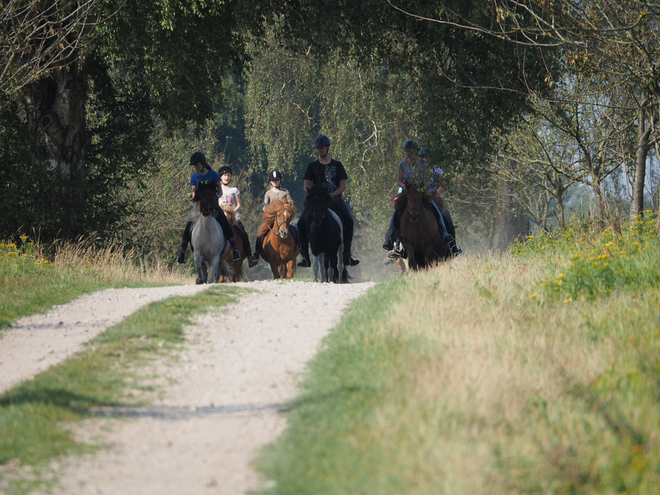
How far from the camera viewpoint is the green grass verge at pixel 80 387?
17.3 ft

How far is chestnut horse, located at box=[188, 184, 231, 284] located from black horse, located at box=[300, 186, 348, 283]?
1.84m

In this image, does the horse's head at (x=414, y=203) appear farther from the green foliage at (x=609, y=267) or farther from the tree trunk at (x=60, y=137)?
the tree trunk at (x=60, y=137)

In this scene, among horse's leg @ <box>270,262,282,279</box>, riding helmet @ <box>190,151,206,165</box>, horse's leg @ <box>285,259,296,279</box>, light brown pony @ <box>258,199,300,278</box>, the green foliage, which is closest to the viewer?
the green foliage

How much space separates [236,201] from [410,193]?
15.8 feet

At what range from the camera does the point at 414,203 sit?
14727 millimetres

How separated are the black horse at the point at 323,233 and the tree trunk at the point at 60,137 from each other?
5.64 meters

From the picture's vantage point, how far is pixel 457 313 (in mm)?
8516

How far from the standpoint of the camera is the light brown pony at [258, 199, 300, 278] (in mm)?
18000

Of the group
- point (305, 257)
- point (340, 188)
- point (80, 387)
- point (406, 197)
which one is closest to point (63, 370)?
point (80, 387)

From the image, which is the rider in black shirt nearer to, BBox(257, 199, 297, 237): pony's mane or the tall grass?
BBox(257, 199, 297, 237): pony's mane

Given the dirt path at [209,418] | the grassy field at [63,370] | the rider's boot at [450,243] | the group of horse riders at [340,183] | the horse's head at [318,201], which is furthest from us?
the horse's head at [318,201]

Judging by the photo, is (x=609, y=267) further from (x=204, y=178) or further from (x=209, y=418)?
(x=204, y=178)

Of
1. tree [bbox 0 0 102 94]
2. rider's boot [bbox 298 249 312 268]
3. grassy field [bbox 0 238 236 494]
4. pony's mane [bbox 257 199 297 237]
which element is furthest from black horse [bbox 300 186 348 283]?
tree [bbox 0 0 102 94]

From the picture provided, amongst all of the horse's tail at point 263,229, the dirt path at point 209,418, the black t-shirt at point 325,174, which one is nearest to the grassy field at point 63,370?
the dirt path at point 209,418
